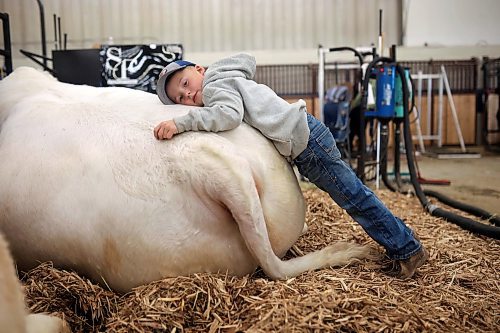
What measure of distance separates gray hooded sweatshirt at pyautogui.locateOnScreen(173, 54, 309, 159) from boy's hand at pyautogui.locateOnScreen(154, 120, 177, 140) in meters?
0.16

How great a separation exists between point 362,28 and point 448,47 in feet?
6.63

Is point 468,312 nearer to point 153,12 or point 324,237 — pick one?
point 324,237

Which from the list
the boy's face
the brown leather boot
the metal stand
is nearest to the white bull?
the boy's face

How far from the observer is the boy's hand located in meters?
1.67

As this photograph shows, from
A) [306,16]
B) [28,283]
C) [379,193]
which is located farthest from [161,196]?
[306,16]

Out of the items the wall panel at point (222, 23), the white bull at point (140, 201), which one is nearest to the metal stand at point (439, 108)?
the wall panel at point (222, 23)

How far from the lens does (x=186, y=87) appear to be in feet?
6.33

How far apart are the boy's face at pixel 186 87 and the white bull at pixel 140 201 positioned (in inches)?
5.8

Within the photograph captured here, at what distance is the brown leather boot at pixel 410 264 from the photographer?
6.34 ft

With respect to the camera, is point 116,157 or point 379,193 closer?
point 116,157

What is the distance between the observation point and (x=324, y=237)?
2.37 metres

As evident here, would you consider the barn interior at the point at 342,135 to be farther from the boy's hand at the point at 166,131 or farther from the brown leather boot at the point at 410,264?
the boy's hand at the point at 166,131

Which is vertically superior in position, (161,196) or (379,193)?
(161,196)

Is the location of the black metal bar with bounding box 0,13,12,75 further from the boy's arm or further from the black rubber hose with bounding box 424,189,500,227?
the black rubber hose with bounding box 424,189,500,227
